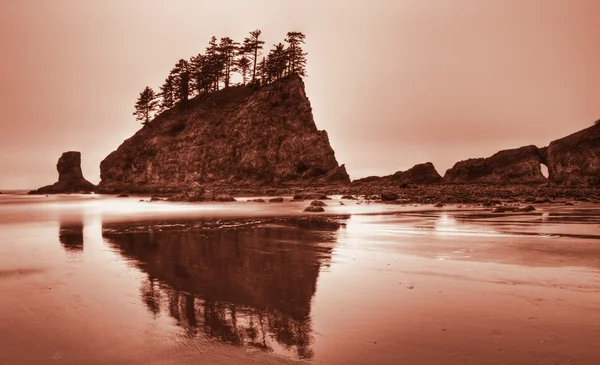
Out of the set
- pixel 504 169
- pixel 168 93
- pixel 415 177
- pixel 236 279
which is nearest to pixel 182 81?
pixel 168 93

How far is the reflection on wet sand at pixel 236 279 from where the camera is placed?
5.32 m

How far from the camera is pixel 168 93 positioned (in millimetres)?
102188

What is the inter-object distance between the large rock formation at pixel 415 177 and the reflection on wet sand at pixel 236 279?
53.0 meters

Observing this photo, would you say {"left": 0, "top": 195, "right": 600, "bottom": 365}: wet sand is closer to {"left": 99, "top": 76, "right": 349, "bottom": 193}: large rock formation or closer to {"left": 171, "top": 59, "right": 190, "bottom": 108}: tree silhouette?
{"left": 99, "top": 76, "right": 349, "bottom": 193}: large rock formation

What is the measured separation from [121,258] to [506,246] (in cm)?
1063

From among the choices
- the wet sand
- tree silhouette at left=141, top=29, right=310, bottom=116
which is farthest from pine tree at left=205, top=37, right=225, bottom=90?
the wet sand

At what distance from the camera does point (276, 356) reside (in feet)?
14.8

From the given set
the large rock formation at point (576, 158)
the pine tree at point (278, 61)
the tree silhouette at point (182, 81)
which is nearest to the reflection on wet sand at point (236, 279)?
the large rock formation at point (576, 158)

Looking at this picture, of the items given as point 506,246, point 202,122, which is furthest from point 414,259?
point 202,122

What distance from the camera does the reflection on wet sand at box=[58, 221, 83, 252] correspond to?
1255 centimetres

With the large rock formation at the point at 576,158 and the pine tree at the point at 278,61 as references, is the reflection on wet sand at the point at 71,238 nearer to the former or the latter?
the large rock formation at the point at 576,158

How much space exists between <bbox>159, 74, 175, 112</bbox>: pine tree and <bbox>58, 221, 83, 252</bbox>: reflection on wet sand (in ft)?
288

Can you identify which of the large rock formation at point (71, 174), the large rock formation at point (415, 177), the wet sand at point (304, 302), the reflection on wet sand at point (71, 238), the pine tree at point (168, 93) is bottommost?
the wet sand at point (304, 302)

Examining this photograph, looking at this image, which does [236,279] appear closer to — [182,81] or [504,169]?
[504,169]
